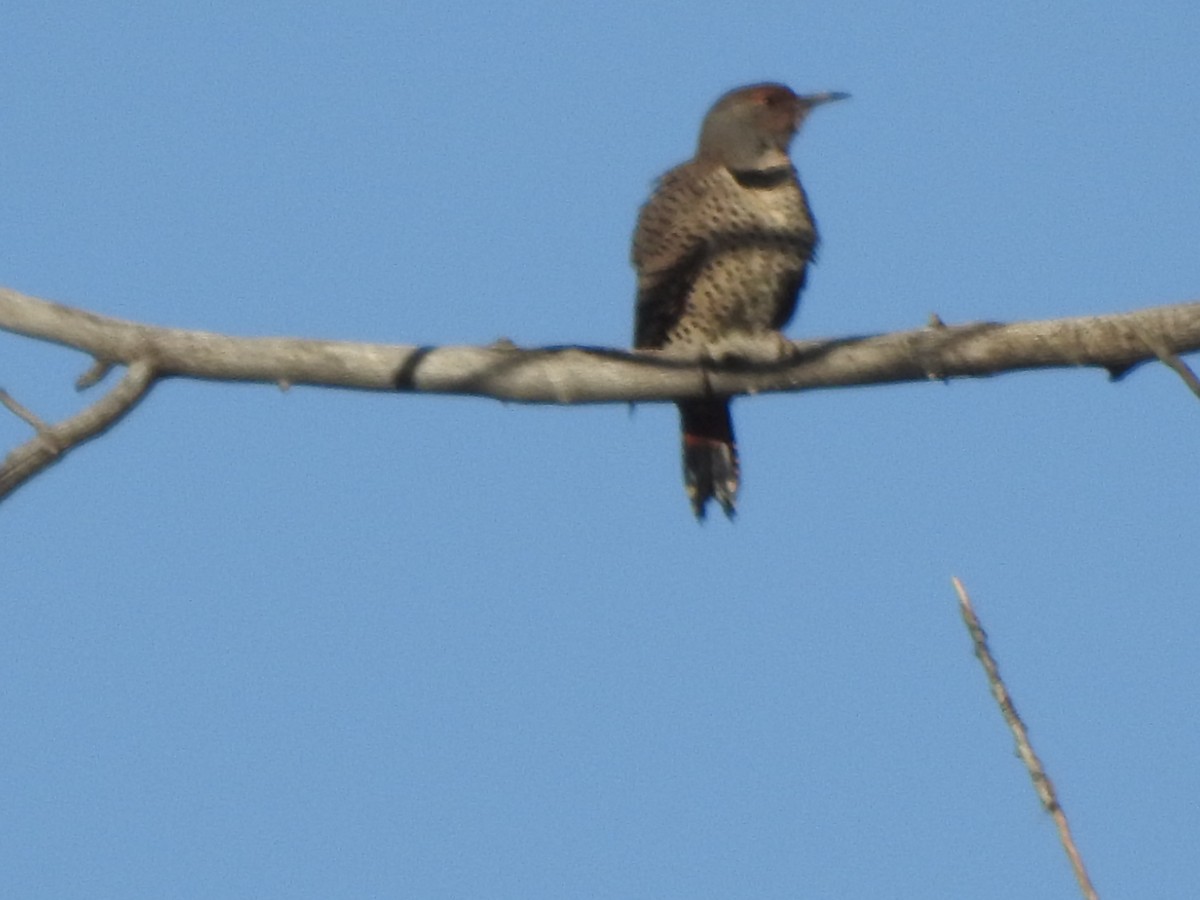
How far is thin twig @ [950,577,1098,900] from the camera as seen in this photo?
2188mm

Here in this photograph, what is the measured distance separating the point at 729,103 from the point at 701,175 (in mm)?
489

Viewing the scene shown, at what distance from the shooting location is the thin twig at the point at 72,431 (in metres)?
3.97

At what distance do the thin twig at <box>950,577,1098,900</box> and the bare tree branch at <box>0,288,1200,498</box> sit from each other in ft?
7.19

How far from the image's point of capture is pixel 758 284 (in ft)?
22.4

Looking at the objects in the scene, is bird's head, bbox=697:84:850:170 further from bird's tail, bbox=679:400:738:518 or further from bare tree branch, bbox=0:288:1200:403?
bare tree branch, bbox=0:288:1200:403

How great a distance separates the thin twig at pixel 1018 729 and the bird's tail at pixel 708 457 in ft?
15.1

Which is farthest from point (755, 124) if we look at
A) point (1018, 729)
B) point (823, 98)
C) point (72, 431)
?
point (1018, 729)

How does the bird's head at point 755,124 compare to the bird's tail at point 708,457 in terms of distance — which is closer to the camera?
the bird's tail at point 708,457

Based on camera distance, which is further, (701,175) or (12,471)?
(701,175)

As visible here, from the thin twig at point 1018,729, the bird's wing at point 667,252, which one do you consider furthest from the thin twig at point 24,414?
the bird's wing at point 667,252

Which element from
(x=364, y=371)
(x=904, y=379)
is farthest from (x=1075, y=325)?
(x=364, y=371)

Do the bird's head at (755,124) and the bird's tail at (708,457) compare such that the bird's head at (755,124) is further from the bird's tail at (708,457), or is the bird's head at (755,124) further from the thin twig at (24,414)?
the thin twig at (24,414)

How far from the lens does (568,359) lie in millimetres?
4781

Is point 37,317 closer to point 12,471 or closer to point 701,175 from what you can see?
point 12,471
